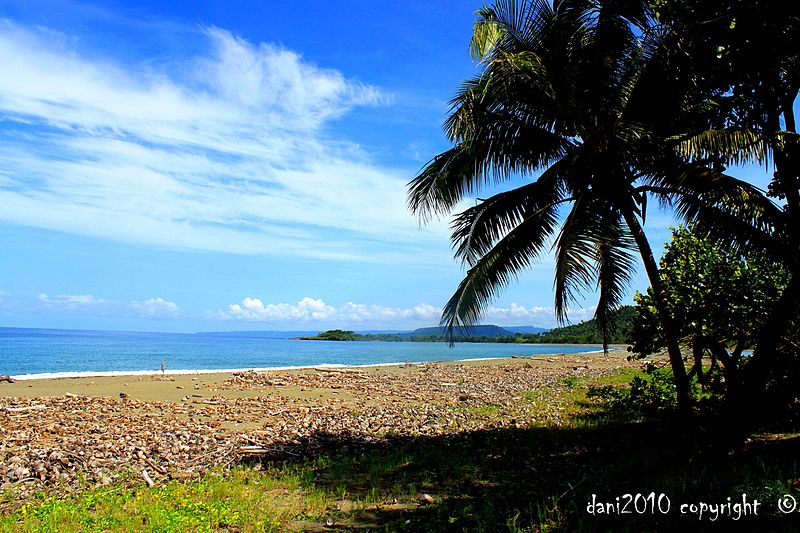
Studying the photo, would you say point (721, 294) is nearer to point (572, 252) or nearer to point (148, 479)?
point (572, 252)

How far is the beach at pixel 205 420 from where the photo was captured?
26.9 feet

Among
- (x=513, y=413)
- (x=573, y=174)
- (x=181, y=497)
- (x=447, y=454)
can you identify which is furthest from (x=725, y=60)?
(x=513, y=413)

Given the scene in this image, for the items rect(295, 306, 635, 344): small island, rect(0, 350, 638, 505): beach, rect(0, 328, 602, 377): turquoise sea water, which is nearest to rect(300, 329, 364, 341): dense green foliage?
rect(295, 306, 635, 344): small island

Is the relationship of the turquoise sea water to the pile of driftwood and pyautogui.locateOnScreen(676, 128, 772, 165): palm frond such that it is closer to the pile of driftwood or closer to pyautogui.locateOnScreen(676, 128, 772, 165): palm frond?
the pile of driftwood

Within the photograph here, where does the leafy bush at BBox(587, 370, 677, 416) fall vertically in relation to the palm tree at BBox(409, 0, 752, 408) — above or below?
below

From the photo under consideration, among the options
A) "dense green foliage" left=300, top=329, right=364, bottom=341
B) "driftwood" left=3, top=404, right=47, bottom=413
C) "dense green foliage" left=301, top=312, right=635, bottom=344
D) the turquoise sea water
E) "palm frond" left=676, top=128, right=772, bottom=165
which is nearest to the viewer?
"palm frond" left=676, top=128, right=772, bottom=165

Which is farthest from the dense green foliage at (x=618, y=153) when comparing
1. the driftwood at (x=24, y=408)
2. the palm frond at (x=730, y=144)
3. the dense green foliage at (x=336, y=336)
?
the dense green foliage at (x=336, y=336)

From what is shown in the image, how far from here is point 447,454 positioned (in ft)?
29.8

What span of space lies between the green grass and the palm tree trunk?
22.4 inches

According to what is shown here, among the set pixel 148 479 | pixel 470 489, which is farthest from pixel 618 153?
pixel 148 479

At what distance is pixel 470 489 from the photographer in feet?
23.0

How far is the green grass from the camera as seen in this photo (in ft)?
18.3

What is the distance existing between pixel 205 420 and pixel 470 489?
8.04 meters

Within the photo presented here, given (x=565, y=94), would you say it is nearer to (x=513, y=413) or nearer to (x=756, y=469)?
(x=756, y=469)
